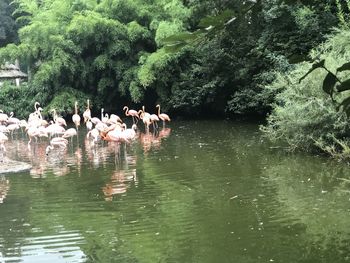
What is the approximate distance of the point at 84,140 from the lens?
12680 mm

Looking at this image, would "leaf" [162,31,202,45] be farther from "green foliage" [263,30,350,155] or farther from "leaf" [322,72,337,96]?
"green foliage" [263,30,350,155]

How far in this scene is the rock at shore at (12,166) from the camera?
8.70m

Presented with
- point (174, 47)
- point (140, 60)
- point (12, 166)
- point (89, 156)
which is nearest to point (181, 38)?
point (174, 47)

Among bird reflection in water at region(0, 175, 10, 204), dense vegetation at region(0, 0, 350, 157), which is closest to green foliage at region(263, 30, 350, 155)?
dense vegetation at region(0, 0, 350, 157)

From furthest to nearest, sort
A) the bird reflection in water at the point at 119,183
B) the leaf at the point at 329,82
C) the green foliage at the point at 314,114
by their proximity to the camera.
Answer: the green foliage at the point at 314,114
the bird reflection in water at the point at 119,183
the leaf at the point at 329,82

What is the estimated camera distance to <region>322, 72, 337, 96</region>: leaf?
99cm

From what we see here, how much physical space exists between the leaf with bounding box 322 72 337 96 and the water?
11.2 feet

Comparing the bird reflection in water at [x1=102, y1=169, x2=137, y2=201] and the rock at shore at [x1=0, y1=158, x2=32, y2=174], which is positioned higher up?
the rock at shore at [x1=0, y1=158, x2=32, y2=174]

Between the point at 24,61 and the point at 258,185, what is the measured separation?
13412mm

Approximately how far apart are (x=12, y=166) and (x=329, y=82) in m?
8.58

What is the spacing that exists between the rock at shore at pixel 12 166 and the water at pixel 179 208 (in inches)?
7.3

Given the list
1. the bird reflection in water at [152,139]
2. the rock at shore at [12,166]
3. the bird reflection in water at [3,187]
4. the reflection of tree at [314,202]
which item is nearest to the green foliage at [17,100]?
the bird reflection in water at [152,139]

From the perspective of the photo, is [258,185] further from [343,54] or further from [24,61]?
[24,61]

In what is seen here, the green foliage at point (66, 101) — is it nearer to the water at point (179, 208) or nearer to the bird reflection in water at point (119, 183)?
the water at point (179, 208)
